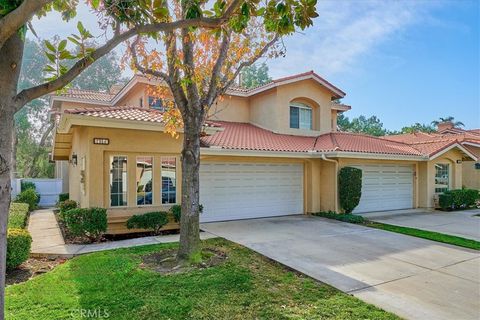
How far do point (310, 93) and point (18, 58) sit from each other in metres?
16.3

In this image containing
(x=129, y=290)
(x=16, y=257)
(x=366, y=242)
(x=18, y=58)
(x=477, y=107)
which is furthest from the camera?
(x=477, y=107)

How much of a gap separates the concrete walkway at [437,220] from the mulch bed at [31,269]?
12.4m

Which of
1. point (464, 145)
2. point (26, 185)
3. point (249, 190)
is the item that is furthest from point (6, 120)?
point (464, 145)

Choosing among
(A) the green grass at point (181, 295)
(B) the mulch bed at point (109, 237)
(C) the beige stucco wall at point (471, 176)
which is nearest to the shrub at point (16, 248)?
(A) the green grass at point (181, 295)

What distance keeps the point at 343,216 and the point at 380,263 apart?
20.6 feet

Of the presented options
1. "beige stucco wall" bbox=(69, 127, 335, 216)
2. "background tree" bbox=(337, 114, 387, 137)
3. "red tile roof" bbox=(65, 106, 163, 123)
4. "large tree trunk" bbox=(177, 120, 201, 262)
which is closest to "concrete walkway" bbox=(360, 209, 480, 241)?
"beige stucco wall" bbox=(69, 127, 335, 216)

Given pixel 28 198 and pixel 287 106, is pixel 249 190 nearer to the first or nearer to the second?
pixel 287 106

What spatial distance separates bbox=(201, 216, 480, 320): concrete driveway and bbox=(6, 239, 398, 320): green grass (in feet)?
2.18

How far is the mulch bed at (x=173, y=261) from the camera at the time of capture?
21.9 feet

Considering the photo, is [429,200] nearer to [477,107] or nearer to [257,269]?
Answer: [477,107]

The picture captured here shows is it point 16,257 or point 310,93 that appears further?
point 310,93

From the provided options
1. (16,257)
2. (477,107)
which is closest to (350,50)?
(477,107)

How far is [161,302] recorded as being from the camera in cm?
504

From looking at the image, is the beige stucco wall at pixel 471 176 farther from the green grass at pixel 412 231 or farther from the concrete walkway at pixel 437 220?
the green grass at pixel 412 231
